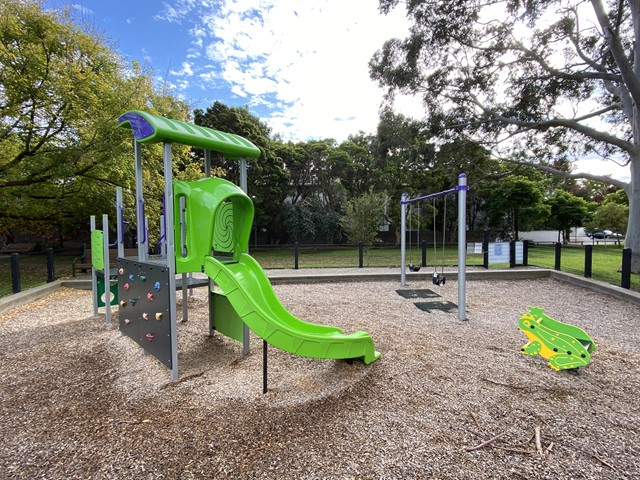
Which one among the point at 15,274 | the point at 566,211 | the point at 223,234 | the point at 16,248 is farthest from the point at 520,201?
the point at 16,248

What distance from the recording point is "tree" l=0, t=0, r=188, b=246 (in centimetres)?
A: 790

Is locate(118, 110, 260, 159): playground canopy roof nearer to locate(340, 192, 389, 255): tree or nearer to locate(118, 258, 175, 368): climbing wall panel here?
locate(118, 258, 175, 368): climbing wall panel

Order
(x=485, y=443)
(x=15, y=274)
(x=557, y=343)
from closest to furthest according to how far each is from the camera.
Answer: (x=485, y=443) → (x=557, y=343) → (x=15, y=274)

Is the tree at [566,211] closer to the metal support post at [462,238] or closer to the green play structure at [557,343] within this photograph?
the metal support post at [462,238]

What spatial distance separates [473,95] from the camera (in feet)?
46.5

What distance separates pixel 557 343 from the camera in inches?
139

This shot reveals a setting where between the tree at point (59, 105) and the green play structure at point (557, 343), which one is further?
the tree at point (59, 105)

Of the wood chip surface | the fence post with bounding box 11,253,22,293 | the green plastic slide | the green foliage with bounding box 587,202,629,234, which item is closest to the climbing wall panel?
the wood chip surface

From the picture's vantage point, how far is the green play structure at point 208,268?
2.94 meters

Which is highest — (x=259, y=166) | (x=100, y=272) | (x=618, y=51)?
(x=618, y=51)

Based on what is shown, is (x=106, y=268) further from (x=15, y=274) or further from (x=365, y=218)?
(x=365, y=218)

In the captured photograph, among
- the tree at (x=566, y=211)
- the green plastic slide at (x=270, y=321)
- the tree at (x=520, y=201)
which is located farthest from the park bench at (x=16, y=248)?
the tree at (x=566, y=211)

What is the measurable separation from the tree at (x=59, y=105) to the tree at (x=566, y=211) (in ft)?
93.6

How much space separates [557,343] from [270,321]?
10.1 feet
